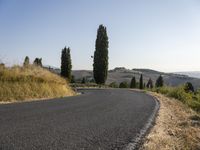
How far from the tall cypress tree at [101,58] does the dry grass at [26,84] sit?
102 ft

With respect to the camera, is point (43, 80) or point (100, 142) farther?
point (43, 80)

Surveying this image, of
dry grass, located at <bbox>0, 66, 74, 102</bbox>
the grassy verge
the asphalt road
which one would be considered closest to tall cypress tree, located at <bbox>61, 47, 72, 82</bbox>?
the grassy verge

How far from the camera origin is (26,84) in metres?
20.1

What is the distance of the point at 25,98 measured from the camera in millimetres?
18969

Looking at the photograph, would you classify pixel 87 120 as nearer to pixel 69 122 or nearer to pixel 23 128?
pixel 69 122

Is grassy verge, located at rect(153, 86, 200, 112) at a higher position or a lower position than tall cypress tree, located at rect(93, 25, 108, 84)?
lower

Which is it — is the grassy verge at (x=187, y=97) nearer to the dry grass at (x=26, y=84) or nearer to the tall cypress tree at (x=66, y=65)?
the dry grass at (x=26, y=84)

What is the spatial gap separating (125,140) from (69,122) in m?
2.69

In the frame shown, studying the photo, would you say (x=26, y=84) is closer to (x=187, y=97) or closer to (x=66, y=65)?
(x=187, y=97)

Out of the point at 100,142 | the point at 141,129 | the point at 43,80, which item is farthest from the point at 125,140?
the point at 43,80

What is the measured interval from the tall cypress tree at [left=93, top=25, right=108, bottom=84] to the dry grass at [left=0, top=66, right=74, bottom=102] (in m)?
31.0

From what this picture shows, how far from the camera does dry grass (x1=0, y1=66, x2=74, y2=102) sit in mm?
18327

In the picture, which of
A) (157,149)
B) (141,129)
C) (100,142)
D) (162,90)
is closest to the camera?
(157,149)

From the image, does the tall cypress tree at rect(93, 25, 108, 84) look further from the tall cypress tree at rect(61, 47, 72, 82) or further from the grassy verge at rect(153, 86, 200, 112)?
the grassy verge at rect(153, 86, 200, 112)
